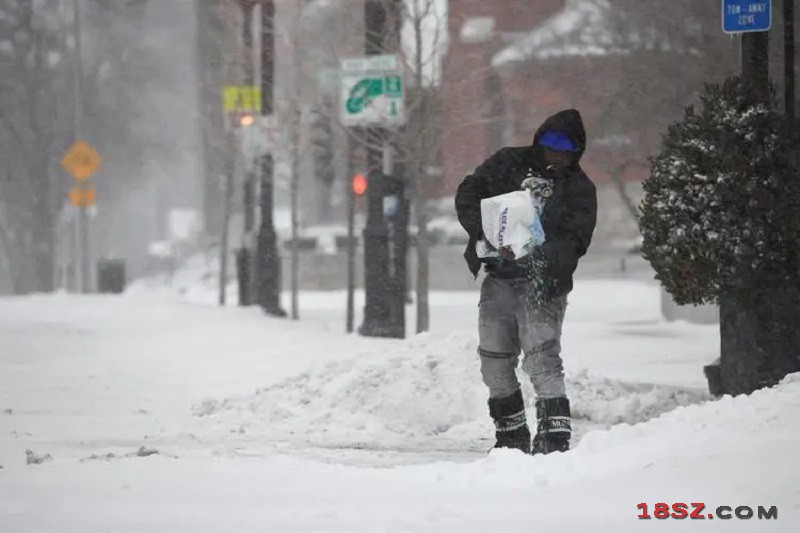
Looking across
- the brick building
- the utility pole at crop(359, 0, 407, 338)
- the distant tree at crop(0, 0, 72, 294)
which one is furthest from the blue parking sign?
the distant tree at crop(0, 0, 72, 294)

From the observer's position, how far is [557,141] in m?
7.98

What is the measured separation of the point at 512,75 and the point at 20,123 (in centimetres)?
1498

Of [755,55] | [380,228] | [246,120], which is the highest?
[246,120]

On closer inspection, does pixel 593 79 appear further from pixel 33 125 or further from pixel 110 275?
pixel 33 125

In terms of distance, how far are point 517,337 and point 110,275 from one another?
90.3ft

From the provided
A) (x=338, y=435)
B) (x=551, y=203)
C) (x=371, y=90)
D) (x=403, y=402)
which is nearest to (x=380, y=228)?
(x=371, y=90)

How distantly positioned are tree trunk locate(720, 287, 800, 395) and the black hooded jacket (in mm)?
3269

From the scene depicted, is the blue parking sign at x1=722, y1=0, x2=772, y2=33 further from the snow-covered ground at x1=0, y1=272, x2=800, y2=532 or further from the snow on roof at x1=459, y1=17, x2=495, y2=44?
the snow on roof at x1=459, y1=17, x2=495, y2=44

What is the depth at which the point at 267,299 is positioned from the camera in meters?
25.1

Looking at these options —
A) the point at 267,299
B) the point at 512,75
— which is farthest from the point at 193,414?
the point at 512,75

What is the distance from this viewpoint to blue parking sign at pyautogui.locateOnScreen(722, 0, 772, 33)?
11.3m

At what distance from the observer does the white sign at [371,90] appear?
1712 centimetres

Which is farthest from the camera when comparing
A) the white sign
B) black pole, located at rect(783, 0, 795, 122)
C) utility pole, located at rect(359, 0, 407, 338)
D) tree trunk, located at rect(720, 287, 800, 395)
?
utility pole, located at rect(359, 0, 407, 338)

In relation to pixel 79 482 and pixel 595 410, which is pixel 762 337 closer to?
pixel 595 410
